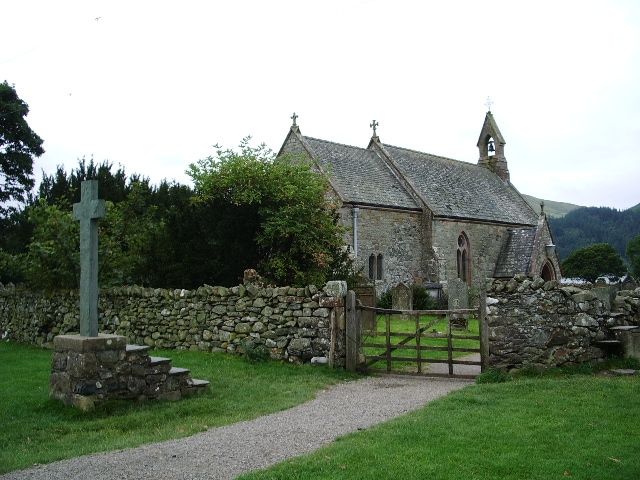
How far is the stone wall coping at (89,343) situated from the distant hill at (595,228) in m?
123

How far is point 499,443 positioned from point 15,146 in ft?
103

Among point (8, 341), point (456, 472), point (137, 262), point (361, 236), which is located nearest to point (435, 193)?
point (361, 236)

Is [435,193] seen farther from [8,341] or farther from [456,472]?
[456,472]

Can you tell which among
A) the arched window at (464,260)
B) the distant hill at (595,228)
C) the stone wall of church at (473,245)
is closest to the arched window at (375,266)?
the stone wall of church at (473,245)

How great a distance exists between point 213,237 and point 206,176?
2876 millimetres

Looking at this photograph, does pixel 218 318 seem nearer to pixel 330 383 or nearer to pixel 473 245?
pixel 330 383

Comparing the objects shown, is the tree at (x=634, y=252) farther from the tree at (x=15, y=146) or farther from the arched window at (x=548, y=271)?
the tree at (x=15, y=146)

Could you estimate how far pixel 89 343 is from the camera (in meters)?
9.03

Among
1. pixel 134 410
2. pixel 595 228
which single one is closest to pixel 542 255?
pixel 134 410

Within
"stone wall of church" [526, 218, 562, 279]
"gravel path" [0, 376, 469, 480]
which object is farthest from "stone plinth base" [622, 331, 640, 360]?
"stone wall of church" [526, 218, 562, 279]

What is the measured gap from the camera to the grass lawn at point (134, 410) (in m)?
7.28

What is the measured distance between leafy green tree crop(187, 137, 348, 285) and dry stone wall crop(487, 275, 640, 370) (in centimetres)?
678

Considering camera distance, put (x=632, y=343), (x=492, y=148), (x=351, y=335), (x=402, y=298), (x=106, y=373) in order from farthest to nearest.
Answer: (x=492, y=148) → (x=402, y=298) → (x=351, y=335) → (x=632, y=343) → (x=106, y=373)

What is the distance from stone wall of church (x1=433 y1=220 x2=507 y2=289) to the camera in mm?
32812
